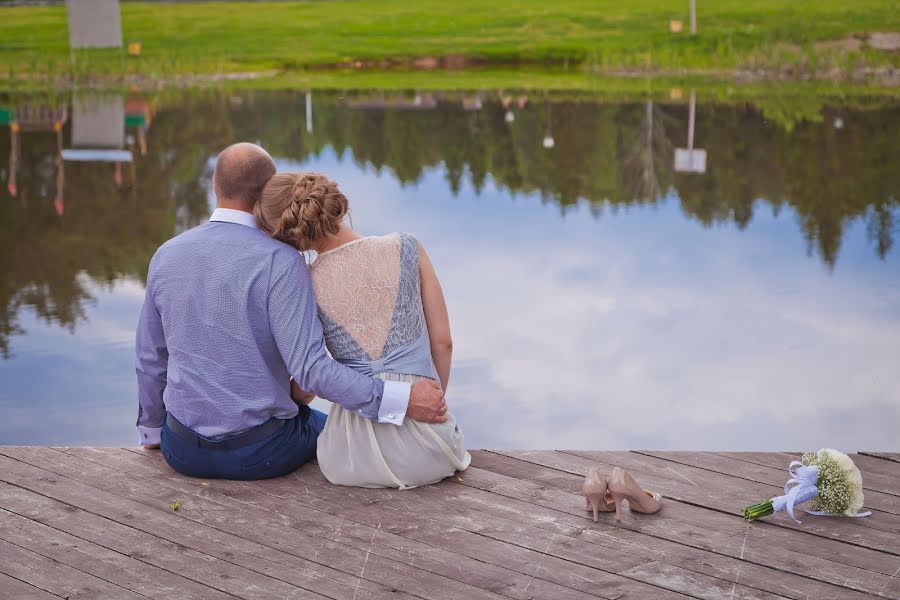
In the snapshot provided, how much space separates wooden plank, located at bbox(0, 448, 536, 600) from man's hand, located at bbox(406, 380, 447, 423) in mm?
314

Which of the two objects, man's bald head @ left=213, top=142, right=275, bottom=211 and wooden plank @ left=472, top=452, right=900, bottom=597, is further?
man's bald head @ left=213, top=142, right=275, bottom=211

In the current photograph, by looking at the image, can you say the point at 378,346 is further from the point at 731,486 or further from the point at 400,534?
the point at 731,486

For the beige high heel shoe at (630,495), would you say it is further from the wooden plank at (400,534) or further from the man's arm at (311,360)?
the man's arm at (311,360)

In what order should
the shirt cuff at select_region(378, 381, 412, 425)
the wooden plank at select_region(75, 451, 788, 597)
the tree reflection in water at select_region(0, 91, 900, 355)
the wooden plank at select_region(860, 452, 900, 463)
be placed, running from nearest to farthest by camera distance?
the wooden plank at select_region(75, 451, 788, 597) < the shirt cuff at select_region(378, 381, 412, 425) < the wooden plank at select_region(860, 452, 900, 463) < the tree reflection in water at select_region(0, 91, 900, 355)

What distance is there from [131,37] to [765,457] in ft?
59.8

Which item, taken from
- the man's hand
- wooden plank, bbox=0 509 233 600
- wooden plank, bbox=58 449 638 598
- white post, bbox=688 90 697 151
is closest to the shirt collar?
the man's hand

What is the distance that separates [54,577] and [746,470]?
170 cm

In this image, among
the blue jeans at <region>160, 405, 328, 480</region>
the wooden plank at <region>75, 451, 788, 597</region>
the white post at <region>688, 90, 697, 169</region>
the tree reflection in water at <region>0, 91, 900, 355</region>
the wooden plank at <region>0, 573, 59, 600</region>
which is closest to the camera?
the wooden plank at <region>0, 573, 59, 600</region>

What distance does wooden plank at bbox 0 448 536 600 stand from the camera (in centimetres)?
272

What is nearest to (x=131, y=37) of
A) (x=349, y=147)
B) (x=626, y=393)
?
(x=349, y=147)

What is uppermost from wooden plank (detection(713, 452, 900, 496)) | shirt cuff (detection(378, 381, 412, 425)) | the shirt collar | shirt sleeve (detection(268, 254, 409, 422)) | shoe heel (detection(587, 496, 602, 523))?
the shirt collar

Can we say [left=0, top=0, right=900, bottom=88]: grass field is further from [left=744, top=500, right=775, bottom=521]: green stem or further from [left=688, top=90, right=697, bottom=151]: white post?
[left=744, top=500, right=775, bottom=521]: green stem

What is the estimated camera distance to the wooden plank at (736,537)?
276cm

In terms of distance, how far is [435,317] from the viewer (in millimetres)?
3201
